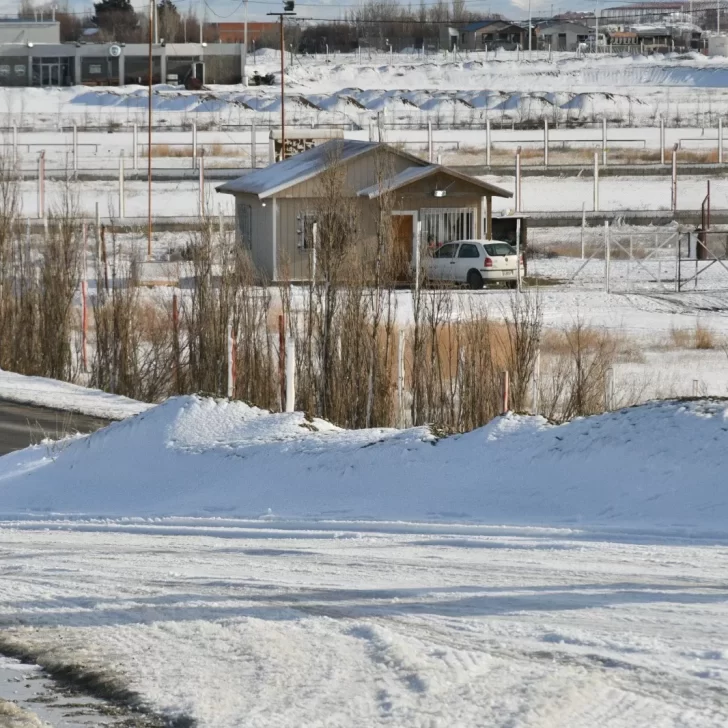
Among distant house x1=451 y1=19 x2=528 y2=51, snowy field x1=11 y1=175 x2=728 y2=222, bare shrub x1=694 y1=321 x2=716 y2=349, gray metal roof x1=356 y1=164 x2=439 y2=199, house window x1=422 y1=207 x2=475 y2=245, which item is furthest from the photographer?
distant house x1=451 y1=19 x2=528 y2=51

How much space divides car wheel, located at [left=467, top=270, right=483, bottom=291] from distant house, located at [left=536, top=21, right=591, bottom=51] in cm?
11501

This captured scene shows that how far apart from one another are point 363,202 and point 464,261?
3068 millimetres

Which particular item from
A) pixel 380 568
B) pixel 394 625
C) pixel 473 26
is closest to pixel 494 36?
pixel 473 26

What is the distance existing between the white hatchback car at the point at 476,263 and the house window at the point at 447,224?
4.90 feet

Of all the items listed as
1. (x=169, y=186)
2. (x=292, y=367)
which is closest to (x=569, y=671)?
(x=292, y=367)

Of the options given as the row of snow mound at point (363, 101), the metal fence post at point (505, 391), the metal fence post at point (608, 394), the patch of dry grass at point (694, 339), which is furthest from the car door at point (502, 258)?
the row of snow mound at point (363, 101)

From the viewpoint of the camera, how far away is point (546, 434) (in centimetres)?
1294

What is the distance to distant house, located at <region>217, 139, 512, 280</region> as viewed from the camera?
124ft

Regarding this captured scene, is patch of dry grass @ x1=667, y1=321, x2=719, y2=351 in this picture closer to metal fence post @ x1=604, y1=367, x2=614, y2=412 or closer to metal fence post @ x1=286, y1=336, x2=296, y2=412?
metal fence post @ x1=604, y1=367, x2=614, y2=412

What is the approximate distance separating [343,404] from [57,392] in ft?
18.9

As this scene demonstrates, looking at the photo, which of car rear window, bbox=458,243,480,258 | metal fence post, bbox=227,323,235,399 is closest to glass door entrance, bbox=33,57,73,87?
car rear window, bbox=458,243,480,258

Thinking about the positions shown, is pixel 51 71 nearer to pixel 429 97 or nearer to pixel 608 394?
pixel 429 97

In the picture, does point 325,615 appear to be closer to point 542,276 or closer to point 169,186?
point 542,276

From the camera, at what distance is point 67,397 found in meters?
23.5
